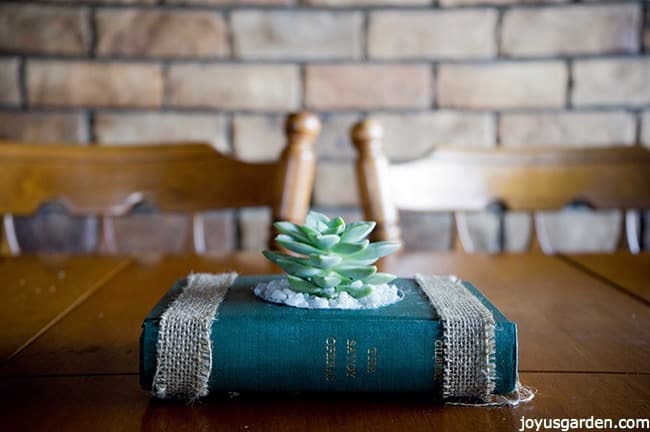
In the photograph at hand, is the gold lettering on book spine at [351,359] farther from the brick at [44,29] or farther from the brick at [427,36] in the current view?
the brick at [44,29]

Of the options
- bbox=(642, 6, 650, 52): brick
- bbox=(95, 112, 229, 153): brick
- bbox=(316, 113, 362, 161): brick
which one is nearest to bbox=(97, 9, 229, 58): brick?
bbox=(95, 112, 229, 153): brick

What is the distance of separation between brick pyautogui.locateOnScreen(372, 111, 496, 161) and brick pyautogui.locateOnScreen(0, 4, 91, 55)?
680mm

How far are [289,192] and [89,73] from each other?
2.17 feet

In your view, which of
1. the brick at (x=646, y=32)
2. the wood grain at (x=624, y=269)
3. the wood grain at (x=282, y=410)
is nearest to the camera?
the wood grain at (x=282, y=410)

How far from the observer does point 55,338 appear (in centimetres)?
58

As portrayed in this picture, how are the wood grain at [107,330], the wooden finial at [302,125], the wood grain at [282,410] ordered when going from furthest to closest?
1. the wooden finial at [302,125]
2. the wood grain at [107,330]
3. the wood grain at [282,410]

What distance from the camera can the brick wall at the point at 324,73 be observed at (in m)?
1.45

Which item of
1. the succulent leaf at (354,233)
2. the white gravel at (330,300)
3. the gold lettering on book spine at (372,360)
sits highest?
the succulent leaf at (354,233)

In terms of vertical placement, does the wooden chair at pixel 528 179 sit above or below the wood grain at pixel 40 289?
above

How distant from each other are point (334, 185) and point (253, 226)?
21 cm

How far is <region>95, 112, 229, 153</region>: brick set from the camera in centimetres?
147

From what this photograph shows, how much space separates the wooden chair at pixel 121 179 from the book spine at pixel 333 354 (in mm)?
717

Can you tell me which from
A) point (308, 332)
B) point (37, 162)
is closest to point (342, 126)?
point (37, 162)

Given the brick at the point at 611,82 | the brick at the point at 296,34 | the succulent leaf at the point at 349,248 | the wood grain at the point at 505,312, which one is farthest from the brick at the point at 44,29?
the succulent leaf at the point at 349,248
